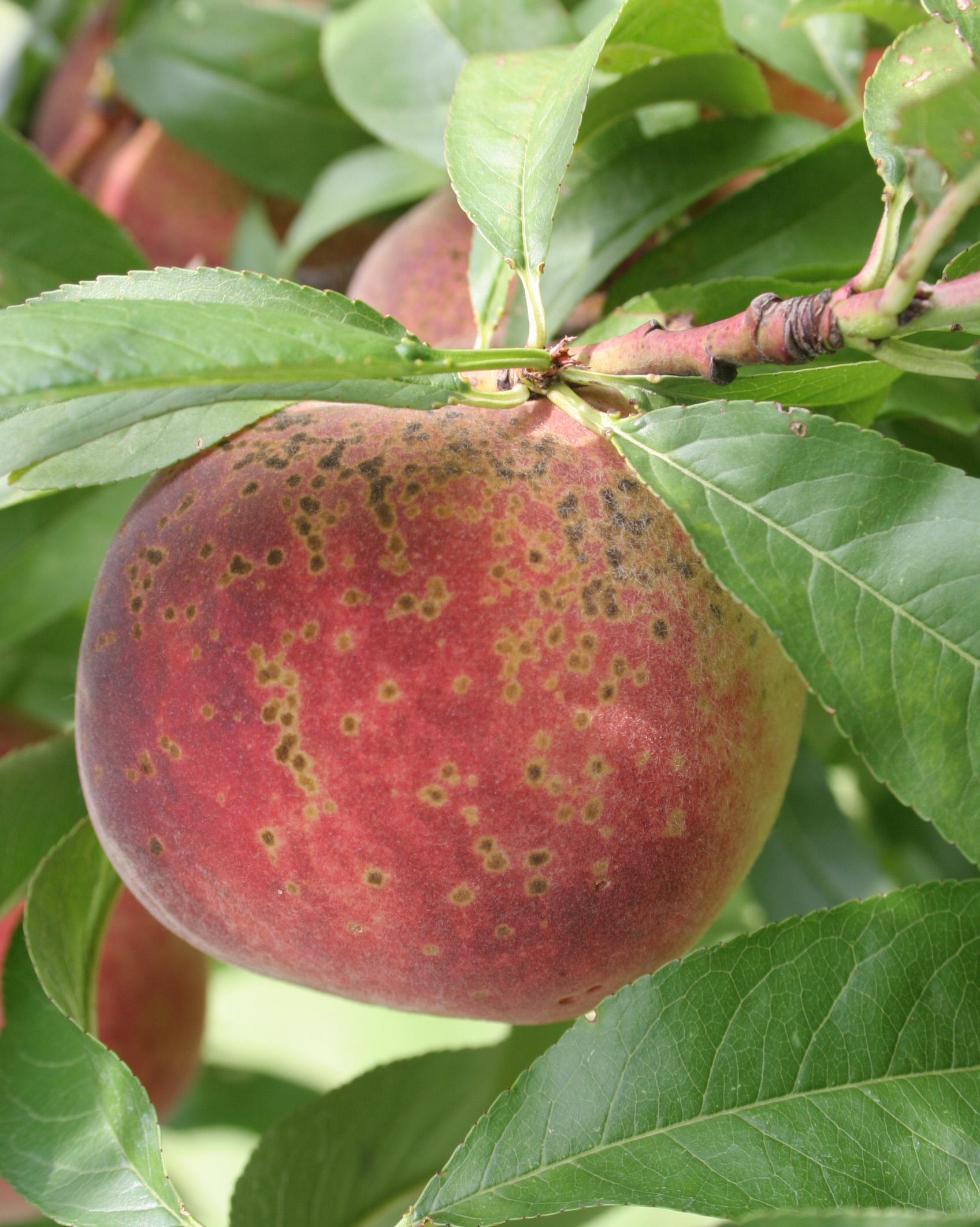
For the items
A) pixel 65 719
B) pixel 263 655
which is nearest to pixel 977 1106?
pixel 263 655

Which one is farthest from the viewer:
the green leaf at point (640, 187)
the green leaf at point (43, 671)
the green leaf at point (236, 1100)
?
the green leaf at point (236, 1100)

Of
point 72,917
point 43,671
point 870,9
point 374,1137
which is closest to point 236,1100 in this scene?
point 43,671

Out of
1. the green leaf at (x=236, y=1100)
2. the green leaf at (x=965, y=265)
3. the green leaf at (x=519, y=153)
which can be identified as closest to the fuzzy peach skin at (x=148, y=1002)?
the green leaf at (x=236, y=1100)

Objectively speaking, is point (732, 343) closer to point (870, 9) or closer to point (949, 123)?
point (949, 123)

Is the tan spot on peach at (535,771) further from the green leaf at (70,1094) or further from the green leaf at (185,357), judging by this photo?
the green leaf at (70,1094)

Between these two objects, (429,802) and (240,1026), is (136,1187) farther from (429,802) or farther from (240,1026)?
(240,1026)
